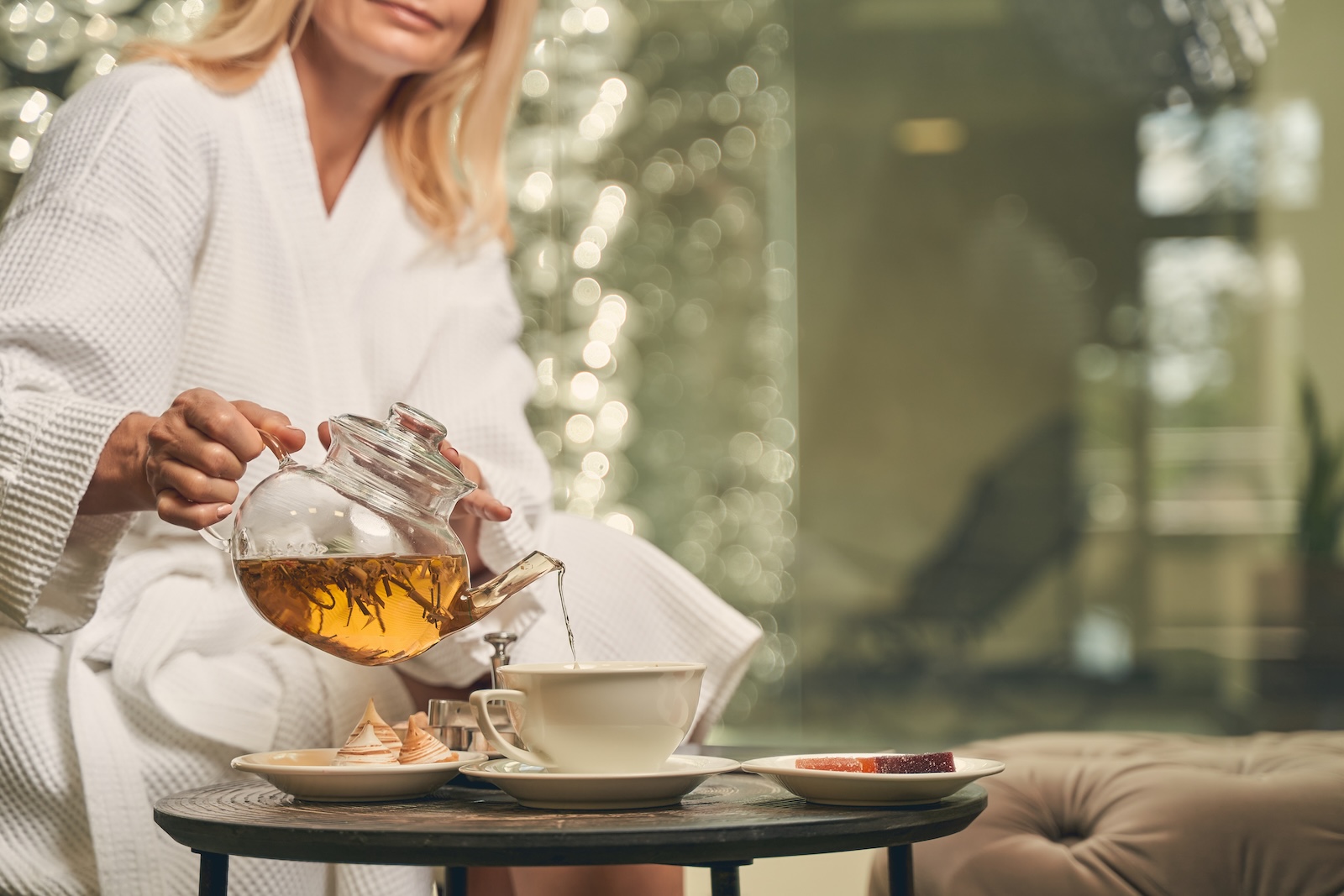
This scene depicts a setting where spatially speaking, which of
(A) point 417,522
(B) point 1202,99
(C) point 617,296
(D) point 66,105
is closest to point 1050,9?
(B) point 1202,99

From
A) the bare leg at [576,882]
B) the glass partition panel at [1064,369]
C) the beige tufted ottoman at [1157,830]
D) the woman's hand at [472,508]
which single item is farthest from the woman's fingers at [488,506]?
the glass partition panel at [1064,369]

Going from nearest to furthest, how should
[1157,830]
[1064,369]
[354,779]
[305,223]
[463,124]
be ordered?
[354,779], [1157,830], [305,223], [463,124], [1064,369]

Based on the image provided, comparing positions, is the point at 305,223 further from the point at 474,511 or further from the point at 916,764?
the point at 916,764

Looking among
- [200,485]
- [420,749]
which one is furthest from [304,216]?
[420,749]

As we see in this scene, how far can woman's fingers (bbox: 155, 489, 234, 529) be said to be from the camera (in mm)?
675

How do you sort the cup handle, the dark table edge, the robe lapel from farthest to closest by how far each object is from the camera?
the robe lapel < the cup handle < the dark table edge

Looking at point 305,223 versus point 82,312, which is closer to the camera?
point 82,312

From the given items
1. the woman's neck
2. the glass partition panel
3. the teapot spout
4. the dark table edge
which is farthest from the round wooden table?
the glass partition panel

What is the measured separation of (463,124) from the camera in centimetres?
140

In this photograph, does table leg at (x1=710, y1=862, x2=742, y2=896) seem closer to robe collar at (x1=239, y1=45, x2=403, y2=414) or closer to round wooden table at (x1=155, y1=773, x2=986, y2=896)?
round wooden table at (x1=155, y1=773, x2=986, y2=896)

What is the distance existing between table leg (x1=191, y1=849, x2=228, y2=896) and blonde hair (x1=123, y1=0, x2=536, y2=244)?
2.72 ft

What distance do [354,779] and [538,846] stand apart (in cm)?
14

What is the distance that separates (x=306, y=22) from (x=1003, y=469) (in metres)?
1.80

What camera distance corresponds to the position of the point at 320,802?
2.03 feet
